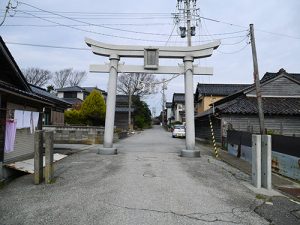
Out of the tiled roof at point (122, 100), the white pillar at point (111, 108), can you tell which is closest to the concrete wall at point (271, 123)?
the white pillar at point (111, 108)

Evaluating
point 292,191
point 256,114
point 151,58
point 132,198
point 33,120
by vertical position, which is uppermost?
point 151,58

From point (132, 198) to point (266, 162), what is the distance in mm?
4688

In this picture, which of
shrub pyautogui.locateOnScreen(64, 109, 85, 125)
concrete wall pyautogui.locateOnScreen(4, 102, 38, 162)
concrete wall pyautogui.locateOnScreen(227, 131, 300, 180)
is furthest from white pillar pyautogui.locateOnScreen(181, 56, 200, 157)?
shrub pyautogui.locateOnScreen(64, 109, 85, 125)

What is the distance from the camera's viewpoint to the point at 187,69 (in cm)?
1702

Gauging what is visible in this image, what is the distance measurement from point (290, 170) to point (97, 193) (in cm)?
768

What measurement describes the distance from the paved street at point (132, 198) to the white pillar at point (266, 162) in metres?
0.76

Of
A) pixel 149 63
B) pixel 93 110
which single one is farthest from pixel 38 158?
pixel 93 110

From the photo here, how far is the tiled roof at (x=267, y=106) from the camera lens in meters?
23.0

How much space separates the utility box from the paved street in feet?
23.7

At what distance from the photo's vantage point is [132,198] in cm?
736

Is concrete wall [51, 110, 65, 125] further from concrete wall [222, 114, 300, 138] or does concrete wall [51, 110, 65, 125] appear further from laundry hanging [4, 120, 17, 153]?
laundry hanging [4, 120, 17, 153]

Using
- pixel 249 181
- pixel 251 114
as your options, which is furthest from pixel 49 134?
pixel 251 114

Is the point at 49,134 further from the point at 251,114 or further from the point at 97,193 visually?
the point at 251,114

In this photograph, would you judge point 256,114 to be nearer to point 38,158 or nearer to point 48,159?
point 48,159
